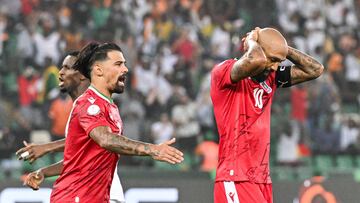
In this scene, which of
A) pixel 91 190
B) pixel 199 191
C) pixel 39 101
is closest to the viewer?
pixel 91 190

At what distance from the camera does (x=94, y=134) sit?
6.88m

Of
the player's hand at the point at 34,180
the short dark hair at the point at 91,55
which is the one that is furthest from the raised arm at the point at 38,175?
the short dark hair at the point at 91,55

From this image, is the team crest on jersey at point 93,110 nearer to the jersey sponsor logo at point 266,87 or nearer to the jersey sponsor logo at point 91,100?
the jersey sponsor logo at point 91,100

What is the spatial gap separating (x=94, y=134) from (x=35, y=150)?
174 cm

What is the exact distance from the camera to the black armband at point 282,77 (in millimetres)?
7809

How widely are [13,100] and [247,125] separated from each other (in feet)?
31.8

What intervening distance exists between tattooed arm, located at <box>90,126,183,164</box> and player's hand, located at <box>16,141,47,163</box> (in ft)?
5.46

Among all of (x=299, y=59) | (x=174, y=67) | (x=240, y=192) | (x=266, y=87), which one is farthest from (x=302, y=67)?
(x=174, y=67)

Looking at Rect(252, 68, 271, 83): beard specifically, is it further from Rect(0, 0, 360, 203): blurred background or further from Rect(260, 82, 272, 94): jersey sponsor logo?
Rect(0, 0, 360, 203): blurred background

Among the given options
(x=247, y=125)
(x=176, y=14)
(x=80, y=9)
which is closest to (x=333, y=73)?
(x=176, y=14)

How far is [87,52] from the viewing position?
7.39 meters

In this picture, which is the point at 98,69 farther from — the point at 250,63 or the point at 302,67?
the point at 302,67

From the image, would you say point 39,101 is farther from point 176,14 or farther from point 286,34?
point 286,34

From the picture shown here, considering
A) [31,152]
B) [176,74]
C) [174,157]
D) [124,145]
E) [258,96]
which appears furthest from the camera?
[176,74]
